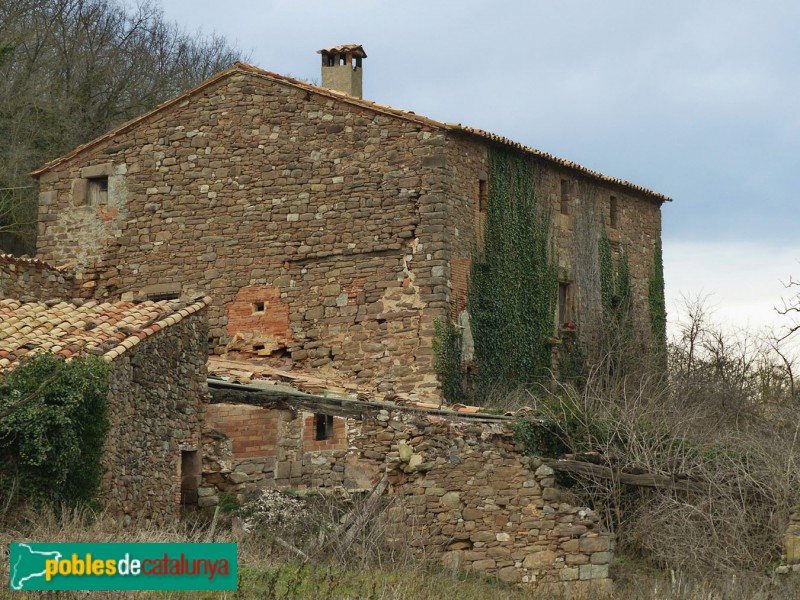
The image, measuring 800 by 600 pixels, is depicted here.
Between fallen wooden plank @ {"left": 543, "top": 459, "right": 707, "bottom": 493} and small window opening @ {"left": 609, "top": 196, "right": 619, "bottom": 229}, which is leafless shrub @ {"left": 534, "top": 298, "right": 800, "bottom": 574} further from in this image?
small window opening @ {"left": 609, "top": 196, "right": 619, "bottom": 229}

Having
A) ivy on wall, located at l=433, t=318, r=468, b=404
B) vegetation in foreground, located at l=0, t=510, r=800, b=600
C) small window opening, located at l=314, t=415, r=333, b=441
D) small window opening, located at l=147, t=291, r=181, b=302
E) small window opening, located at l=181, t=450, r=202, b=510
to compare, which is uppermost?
small window opening, located at l=147, t=291, r=181, b=302

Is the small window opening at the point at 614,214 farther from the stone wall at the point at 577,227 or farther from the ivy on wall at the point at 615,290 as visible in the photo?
the ivy on wall at the point at 615,290

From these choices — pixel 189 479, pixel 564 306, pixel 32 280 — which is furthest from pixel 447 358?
pixel 32 280

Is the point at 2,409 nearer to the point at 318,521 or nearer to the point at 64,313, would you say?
the point at 64,313

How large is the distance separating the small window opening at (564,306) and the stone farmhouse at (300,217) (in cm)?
3

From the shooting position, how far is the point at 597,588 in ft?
47.8

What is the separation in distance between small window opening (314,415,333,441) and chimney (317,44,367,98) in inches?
336

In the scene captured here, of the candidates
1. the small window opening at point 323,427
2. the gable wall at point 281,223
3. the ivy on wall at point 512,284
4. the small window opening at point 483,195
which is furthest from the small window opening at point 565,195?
the small window opening at point 323,427

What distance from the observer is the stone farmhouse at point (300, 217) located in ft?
67.4

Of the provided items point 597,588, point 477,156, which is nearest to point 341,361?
point 477,156

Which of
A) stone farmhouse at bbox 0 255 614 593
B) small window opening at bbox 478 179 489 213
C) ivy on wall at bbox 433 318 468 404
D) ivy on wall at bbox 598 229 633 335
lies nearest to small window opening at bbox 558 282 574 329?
ivy on wall at bbox 598 229 633 335

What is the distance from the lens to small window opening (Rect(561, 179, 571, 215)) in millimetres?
23812

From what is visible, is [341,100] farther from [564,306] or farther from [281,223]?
[564,306]

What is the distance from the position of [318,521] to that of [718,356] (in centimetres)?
1150
